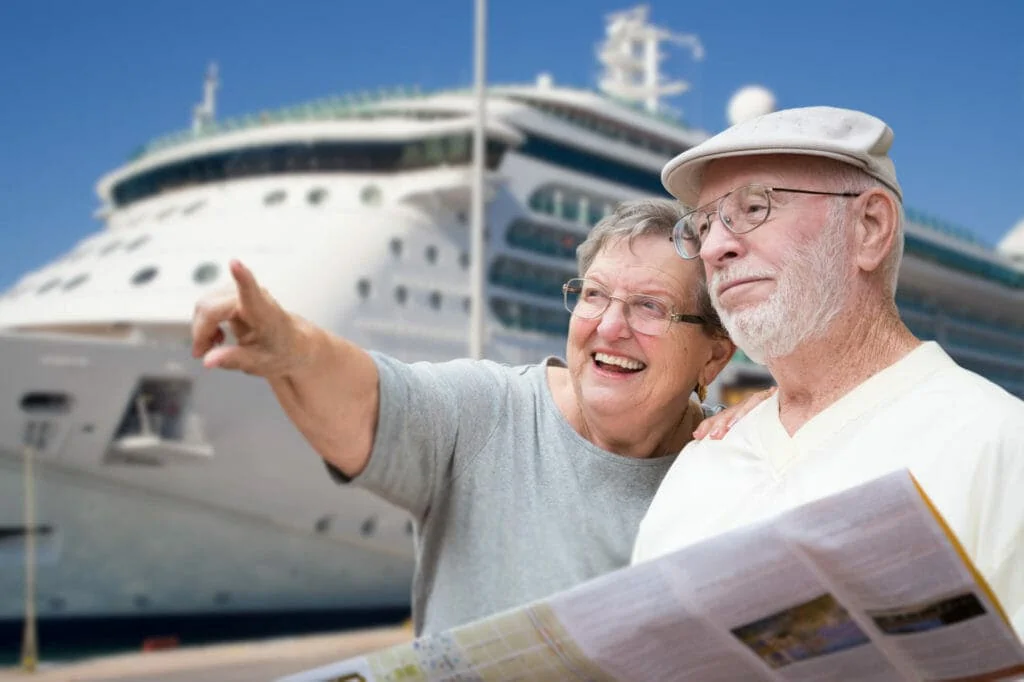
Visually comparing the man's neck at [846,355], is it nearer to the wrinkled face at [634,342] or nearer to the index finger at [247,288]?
the wrinkled face at [634,342]

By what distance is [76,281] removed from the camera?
1530cm

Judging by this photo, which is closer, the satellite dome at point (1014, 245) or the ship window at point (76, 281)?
the ship window at point (76, 281)

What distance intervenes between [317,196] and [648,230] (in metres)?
14.7

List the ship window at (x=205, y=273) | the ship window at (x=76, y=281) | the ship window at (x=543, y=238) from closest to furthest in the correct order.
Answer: the ship window at (x=205, y=273), the ship window at (x=76, y=281), the ship window at (x=543, y=238)

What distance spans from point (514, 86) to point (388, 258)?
659 cm

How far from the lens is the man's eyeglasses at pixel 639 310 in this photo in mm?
2088

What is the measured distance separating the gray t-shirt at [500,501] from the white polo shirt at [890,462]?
147 mm

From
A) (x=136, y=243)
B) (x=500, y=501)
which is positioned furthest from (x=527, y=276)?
(x=500, y=501)

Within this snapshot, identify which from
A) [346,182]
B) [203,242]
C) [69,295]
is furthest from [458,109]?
[69,295]

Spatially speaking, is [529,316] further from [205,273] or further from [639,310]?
[639,310]

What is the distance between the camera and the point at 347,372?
67.6 inches

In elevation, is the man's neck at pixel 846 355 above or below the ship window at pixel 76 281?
below

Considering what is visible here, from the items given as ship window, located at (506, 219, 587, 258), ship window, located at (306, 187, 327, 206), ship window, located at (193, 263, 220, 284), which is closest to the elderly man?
ship window, located at (193, 263, 220, 284)

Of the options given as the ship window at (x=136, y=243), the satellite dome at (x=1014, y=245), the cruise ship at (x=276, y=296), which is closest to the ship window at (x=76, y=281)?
the cruise ship at (x=276, y=296)
